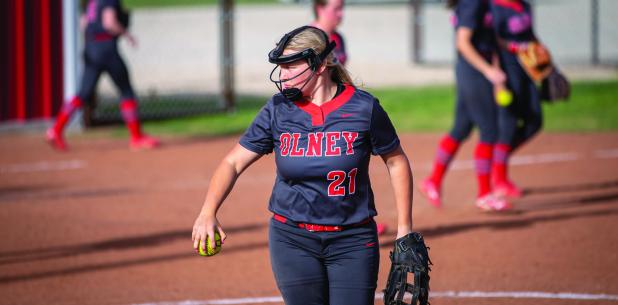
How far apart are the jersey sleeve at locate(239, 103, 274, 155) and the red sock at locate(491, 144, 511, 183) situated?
201 inches

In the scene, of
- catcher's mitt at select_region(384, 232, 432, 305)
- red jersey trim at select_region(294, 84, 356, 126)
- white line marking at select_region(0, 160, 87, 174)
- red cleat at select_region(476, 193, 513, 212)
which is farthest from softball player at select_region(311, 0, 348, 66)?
white line marking at select_region(0, 160, 87, 174)

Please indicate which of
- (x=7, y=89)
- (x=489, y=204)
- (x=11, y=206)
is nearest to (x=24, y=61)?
(x=7, y=89)

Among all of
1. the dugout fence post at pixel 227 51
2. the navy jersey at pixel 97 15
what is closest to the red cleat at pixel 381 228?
the navy jersey at pixel 97 15

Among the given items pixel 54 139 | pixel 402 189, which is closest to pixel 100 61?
pixel 54 139

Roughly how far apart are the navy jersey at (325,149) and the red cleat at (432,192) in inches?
190

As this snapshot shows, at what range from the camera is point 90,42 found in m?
13.1

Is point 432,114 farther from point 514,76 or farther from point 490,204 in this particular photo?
point 490,204

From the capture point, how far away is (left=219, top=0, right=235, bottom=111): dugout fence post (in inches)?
663

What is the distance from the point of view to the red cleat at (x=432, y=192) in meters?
9.44

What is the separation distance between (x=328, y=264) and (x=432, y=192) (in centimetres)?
491

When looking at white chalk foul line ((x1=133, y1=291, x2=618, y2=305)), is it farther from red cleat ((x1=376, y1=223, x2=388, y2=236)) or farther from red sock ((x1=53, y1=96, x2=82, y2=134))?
red sock ((x1=53, y1=96, x2=82, y2=134))

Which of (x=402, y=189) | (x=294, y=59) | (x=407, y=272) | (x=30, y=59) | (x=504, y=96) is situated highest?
(x=294, y=59)

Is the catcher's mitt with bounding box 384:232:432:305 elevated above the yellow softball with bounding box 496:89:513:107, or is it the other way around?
the yellow softball with bounding box 496:89:513:107

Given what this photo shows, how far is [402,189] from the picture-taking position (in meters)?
4.62
